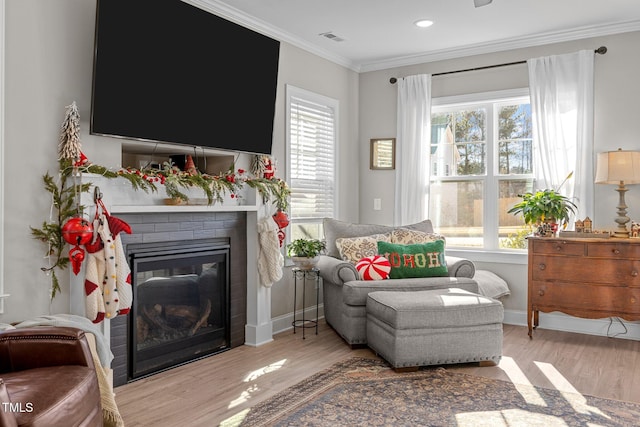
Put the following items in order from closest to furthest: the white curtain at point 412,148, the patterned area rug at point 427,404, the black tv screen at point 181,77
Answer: the patterned area rug at point 427,404 < the black tv screen at point 181,77 < the white curtain at point 412,148

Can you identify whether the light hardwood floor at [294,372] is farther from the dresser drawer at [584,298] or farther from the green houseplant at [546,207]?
the green houseplant at [546,207]

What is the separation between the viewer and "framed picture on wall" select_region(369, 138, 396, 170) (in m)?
5.48

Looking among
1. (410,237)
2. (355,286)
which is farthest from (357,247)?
(355,286)

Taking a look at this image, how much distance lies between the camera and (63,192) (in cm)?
293

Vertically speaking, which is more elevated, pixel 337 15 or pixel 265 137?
pixel 337 15

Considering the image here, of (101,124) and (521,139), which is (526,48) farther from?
(101,124)

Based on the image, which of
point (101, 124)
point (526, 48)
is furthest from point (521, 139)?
point (101, 124)

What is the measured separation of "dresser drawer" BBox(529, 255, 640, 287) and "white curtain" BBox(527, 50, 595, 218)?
0.54 metres

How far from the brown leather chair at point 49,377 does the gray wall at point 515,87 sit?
12.4 ft

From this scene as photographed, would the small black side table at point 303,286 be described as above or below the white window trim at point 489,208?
below

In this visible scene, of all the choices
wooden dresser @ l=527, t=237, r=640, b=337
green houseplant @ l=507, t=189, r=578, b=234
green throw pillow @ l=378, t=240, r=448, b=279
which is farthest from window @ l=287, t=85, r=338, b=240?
wooden dresser @ l=527, t=237, r=640, b=337

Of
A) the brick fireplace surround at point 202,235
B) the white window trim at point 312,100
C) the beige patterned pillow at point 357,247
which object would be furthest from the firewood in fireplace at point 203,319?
the beige patterned pillow at point 357,247

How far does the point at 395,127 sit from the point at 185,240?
2696 mm

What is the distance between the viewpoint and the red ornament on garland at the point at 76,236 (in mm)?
2775
